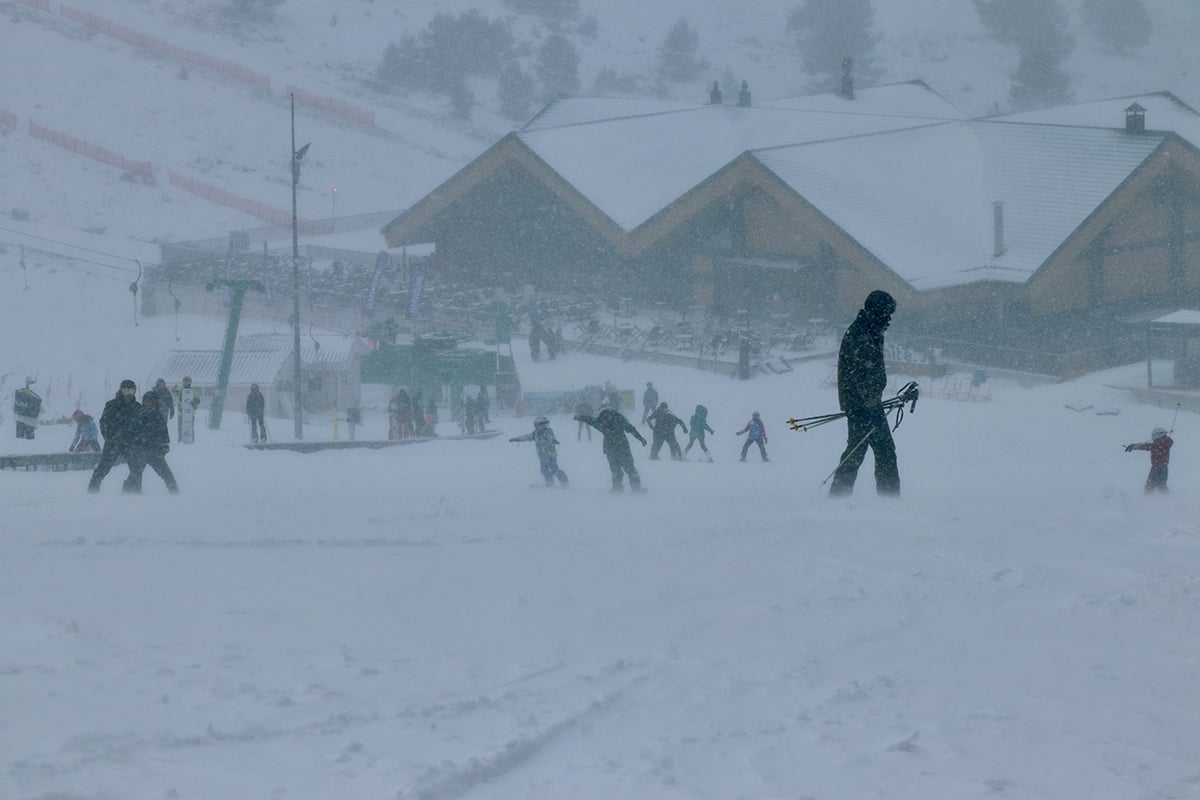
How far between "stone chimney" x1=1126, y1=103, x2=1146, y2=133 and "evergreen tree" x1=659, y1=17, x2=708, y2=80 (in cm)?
4833

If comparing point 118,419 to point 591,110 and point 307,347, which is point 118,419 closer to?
point 307,347

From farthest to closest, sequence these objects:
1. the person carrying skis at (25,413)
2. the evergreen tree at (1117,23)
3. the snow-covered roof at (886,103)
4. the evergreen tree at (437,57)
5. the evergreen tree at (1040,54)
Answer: the evergreen tree at (1117,23)
the evergreen tree at (437,57)
the evergreen tree at (1040,54)
the snow-covered roof at (886,103)
the person carrying skis at (25,413)

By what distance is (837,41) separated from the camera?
272 ft

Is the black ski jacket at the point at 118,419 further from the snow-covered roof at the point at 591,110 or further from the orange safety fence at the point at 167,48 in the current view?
the orange safety fence at the point at 167,48

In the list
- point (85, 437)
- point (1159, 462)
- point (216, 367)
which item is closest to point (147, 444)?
point (85, 437)

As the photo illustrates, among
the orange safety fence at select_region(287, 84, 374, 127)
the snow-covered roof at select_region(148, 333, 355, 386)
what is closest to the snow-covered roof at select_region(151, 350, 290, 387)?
the snow-covered roof at select_region(148, 333, 355, 386)

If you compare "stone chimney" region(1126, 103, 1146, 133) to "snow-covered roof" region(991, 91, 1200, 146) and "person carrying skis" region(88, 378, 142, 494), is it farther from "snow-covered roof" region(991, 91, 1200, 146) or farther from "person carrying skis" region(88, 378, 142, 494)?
"person carrying skis" region(88, 378, 142, 494)

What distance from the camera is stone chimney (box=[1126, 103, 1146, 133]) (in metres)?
37.8

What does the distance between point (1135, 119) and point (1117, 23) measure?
50987 millimetres

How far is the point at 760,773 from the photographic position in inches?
161

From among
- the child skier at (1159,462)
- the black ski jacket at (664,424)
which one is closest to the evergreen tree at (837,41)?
the black ski jacket at (664,424)

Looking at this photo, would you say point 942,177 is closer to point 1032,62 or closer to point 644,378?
point 644,378

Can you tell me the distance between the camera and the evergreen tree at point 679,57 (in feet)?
275

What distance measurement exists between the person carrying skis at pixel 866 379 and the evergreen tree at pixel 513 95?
2712 inches
